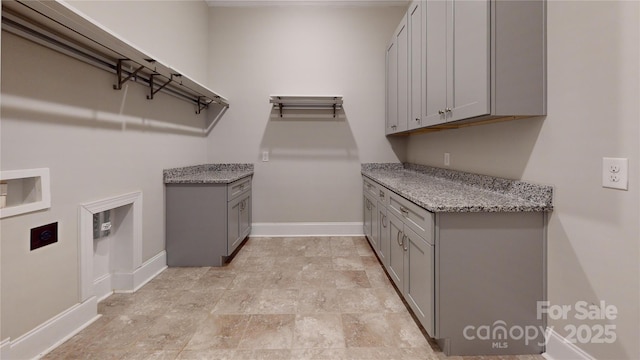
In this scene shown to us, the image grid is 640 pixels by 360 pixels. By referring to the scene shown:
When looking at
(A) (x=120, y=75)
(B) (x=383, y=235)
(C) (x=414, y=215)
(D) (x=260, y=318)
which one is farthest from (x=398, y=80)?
(D) (x=260, y=318)

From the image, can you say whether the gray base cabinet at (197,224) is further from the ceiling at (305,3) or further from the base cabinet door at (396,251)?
the ceiling at (305,3)

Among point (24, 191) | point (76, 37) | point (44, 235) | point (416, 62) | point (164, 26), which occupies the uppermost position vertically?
point (164, 26)

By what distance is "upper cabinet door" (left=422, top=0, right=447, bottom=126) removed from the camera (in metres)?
1.95

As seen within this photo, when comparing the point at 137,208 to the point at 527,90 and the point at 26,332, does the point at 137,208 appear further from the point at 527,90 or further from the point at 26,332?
the point at 527,90

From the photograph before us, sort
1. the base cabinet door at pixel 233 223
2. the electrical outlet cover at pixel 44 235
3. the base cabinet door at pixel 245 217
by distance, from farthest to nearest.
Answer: the base cabinet door at pixel 245 217 < the base cabinet door at pixel 233 223 < the electrical outlet cover at pixel 44 235

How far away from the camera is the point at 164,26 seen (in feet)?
8.61

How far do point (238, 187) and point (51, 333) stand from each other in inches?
71.3

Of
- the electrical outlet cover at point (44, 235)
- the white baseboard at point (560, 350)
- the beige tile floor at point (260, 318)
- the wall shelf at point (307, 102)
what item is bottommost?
the beige tile floor at point (260, 318)

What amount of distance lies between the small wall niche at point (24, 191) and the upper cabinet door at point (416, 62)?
Answer: 2560mm

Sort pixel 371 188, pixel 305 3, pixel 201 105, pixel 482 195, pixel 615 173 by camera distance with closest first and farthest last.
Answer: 1. pixel 615 173
2. pixel 482 195
3. pixel 371 188
4. pixel 201 105
5. pixel 305 3

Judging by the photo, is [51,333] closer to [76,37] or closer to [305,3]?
[76,37]

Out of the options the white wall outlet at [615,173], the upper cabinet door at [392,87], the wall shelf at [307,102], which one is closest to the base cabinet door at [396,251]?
the white wall outlet at [615,173]

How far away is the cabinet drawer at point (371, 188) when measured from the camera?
9.57 feet

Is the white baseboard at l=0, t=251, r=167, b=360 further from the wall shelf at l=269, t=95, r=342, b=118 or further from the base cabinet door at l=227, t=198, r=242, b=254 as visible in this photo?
the wall shelf at l=269, t=95, r=342, b=118
